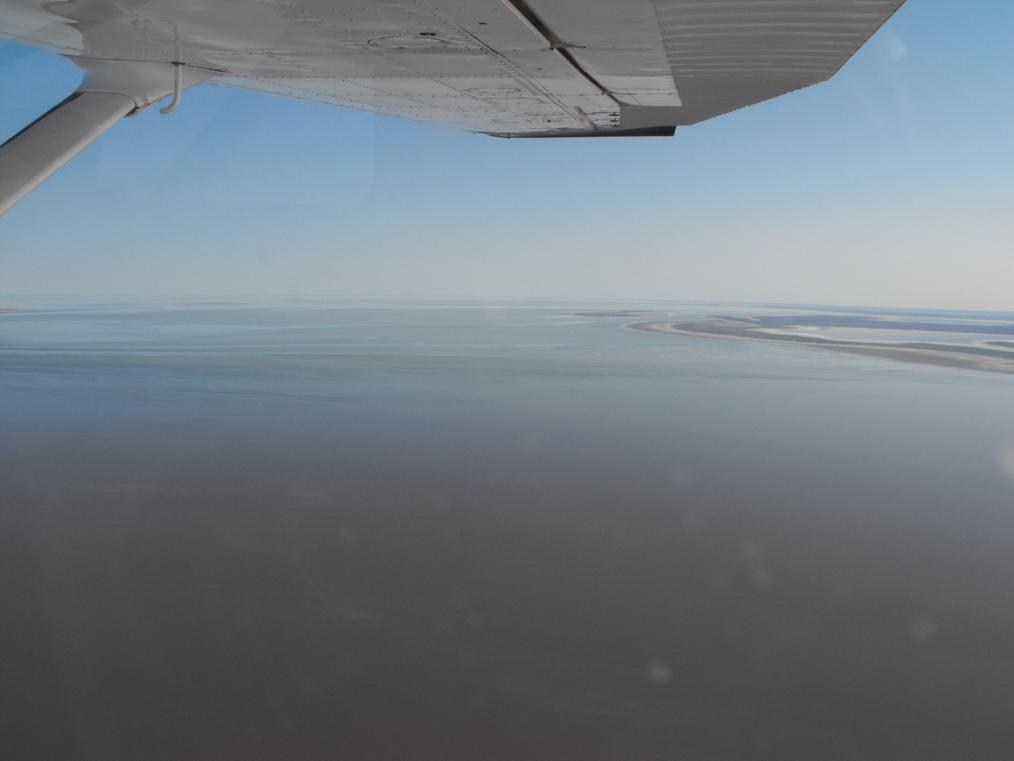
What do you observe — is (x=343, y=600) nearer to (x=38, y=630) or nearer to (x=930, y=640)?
(x=38, y=630)

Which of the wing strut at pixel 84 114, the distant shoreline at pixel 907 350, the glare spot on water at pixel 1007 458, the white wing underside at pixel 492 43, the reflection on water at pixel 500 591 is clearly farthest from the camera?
the distant shoreline at pixel 907 350

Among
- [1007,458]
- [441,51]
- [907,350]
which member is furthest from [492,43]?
[907,350]

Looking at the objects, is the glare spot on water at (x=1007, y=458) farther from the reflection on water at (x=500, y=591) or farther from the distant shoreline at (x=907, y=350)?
Result: the distant shoreline at (x=907, y=350)

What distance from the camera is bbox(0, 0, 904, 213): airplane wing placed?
227 cm

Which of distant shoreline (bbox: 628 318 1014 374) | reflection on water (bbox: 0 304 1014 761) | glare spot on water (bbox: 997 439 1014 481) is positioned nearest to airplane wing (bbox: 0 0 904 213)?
reflection on water (bbox: 0 304 1014 761)

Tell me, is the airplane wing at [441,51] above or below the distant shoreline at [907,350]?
above

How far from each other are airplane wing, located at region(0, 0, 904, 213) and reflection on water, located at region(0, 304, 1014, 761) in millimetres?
3121

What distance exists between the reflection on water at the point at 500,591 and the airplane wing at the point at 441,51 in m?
3.12

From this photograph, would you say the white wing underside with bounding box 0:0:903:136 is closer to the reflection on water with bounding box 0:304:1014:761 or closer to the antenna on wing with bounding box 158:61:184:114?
the antenna on wing with bounding box 158:61:184:114

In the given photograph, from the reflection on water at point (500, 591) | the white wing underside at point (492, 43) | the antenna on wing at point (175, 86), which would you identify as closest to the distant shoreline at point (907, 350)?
the reflection on water at point (500, 591)

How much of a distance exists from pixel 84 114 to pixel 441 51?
1956 millimetres

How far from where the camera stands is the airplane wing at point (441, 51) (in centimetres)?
227

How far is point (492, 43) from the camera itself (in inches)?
110

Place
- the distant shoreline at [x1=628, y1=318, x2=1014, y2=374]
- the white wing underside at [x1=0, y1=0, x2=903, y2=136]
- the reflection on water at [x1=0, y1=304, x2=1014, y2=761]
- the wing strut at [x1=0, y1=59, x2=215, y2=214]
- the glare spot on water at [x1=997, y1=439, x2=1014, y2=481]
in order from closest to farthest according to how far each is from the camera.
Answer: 1. the white wing underside at [x1=0, y1=0, x2=903, y2=136]
2. the wing strut at [x1=0, y1=59, x2=215, y2=214]
3. the reflection on water at [x1=0, y1=304, x2=1014, y2=761]
4. the glare spot on water at [x1=997, y1=439, x2=1014, y2=481]
5. the distant shoreline at [x1=628, y1=318, x2=1014, y2=374]
